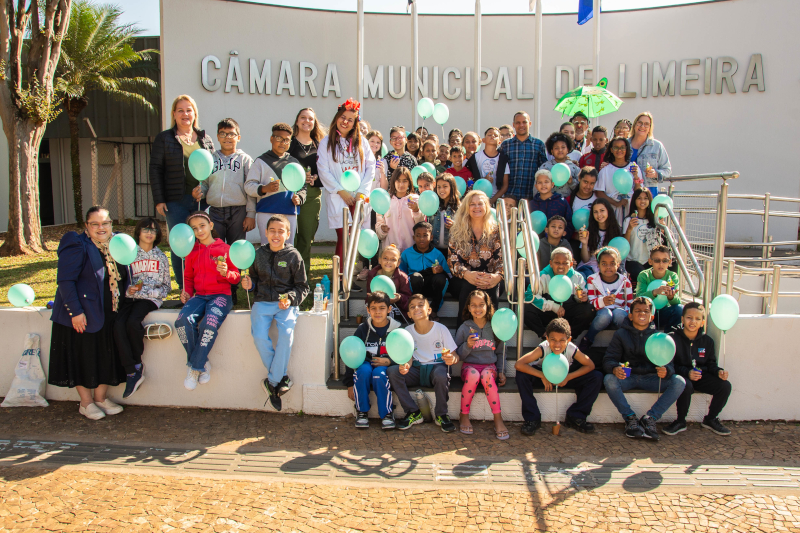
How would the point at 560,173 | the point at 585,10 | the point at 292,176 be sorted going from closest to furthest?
the point at 292,176
the point at 560,173
the point at 585,10

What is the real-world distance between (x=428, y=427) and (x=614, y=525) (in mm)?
1591

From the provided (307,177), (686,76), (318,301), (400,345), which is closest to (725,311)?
(400,345)

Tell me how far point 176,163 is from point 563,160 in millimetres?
4113

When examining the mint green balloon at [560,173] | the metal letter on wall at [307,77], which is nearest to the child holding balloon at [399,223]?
the mint green balloon at [560,173]

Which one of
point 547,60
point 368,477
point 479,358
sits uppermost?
point 547,60

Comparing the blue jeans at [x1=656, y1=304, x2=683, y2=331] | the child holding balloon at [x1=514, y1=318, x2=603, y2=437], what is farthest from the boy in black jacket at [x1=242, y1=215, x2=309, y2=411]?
the blue jeans at [x1=656, y1=304, x2=683, y2=331]

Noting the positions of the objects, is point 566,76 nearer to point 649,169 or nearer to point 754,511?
point 649,169

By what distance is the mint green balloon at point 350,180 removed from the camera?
5.38 m

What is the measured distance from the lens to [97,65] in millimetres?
15156

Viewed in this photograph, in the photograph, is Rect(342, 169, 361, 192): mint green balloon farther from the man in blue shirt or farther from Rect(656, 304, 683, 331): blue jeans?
Rect(656, 304, 683, 331): blue jeans

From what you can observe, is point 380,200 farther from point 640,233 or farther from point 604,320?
point 640,233

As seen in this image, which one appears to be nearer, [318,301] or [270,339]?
[270,339]

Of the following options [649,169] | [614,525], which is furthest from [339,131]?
[614,525]

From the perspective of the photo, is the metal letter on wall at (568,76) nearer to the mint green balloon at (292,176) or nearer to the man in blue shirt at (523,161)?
the man in blue shirt at (523,161)
